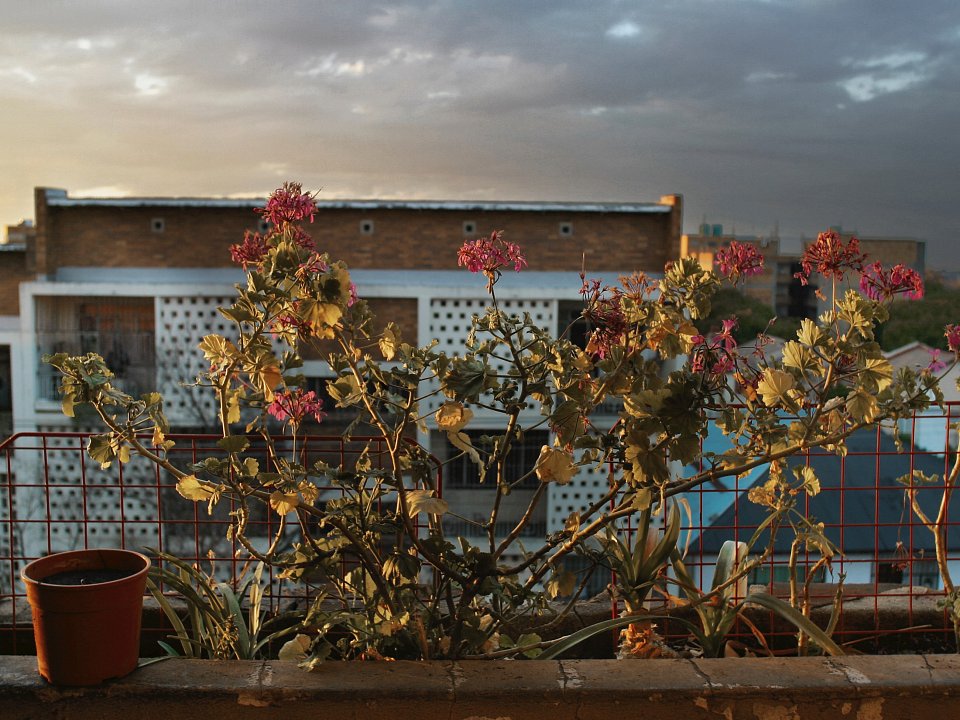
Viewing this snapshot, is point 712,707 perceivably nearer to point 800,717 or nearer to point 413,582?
point 800,717

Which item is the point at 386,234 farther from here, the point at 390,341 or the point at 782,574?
the point at 390,341

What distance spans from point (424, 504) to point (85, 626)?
815mm

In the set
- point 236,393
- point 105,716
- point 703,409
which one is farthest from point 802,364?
point 105,716

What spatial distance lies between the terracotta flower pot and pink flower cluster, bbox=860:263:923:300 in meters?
1.89

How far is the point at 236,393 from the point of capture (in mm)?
2307

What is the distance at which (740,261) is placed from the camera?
234cm

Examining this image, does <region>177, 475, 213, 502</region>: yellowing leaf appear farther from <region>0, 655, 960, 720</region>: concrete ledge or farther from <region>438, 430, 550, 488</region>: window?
<region>438, 430, 550, 488</region>: window

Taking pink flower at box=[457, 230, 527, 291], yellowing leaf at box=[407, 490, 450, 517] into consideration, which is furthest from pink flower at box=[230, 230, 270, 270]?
yellowing leaf at box=[407, 490, 450, 517]

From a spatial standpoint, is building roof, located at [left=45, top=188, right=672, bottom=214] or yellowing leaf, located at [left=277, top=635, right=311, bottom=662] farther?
building roof, located at [left=45, top=188, right=672, bottom=214]

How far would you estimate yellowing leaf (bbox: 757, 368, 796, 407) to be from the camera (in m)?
2.13

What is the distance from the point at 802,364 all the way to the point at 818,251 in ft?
1.11

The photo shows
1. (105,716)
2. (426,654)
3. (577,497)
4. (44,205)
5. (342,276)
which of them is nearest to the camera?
(342,276)

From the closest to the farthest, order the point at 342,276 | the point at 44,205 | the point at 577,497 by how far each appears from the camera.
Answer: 1. the point at 342,276
2. the point at 577,497
3. the point at 44,205

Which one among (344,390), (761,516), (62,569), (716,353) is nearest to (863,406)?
(716,353)
